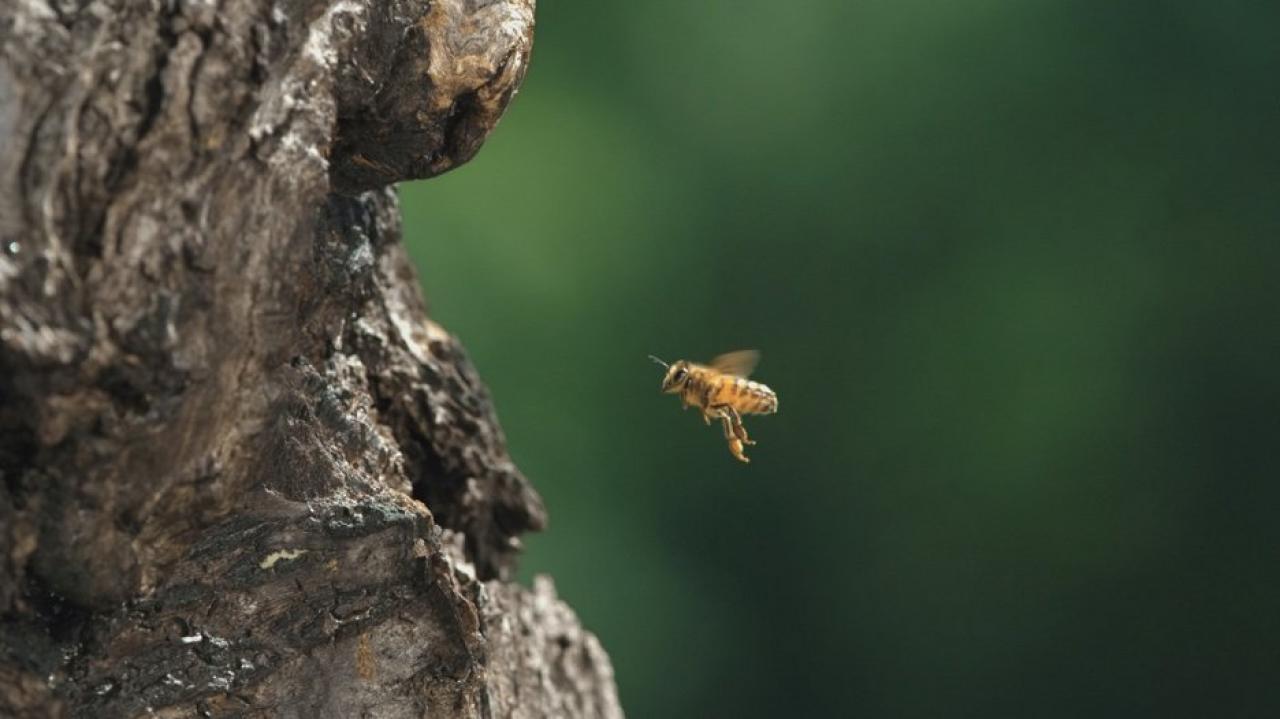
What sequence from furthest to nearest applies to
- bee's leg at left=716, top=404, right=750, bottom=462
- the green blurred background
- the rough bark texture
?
the green blurred background, bee's leg at left=716, top=404, right=750, bottom=462, the rough bark texture

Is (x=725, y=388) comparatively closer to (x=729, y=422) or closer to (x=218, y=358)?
(x=729, y=422)

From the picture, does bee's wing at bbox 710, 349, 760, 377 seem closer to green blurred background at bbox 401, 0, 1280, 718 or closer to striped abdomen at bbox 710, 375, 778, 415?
striped abdomen at bbox 710, 375, 778, 415

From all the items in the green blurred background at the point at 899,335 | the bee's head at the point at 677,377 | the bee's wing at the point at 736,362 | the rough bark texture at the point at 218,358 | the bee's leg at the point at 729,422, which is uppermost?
the green blurred background at the point at 899,335

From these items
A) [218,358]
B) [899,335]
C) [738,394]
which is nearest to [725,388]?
[738,394]

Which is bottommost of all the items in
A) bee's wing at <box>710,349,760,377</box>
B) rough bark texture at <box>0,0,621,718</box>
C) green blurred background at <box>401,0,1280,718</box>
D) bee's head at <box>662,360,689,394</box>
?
rough bark texture at <box>0,0,621,718</box>

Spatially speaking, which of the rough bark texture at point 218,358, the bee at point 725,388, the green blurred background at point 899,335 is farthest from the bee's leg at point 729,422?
the green blurred background at point 899,335

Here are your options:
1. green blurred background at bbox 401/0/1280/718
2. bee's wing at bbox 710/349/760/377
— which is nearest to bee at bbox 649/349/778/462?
bee's wing at bbox 710/349/760/377

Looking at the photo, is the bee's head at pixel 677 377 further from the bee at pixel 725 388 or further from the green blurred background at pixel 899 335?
the green blurred background at pixel 899 335
